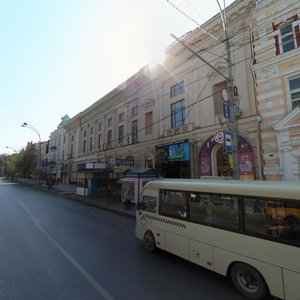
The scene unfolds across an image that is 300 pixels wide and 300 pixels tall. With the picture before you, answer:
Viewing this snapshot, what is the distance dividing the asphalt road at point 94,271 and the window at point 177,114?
1341 centimetres

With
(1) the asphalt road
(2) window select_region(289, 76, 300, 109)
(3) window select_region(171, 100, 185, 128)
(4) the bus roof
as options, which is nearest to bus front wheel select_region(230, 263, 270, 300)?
(1) the asphalt road

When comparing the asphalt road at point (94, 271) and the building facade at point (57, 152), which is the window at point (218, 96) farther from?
the building facade at point (57, 152)

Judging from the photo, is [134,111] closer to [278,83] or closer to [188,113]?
[188,113]

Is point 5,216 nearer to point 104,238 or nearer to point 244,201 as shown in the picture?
point 104,238


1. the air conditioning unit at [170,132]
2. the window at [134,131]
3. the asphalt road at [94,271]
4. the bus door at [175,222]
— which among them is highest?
the window at [134,131]

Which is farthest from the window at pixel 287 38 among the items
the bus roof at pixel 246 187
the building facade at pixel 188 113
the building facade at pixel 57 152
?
the building facade at pixel 57 152

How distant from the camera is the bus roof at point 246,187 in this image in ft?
13.7

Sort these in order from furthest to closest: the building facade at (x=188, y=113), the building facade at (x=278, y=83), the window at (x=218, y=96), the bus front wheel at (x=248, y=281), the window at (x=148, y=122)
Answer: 1. the window at (x=148, y=122)
2. the window at (x=218, y=96)
3. the building facade at (x=188, y=113)
4. the building facade at (x=278, y=83)
5. the bus front wheel at (x=248, y=281)

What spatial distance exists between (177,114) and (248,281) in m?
17.3

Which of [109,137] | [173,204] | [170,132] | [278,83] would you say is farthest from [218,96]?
[109,137]

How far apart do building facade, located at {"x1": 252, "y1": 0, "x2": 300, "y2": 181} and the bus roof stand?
29.2ft

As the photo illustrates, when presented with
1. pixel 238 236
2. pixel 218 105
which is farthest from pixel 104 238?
pixel 218 105

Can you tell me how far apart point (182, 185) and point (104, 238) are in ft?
13.1

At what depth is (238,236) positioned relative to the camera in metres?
4.79
